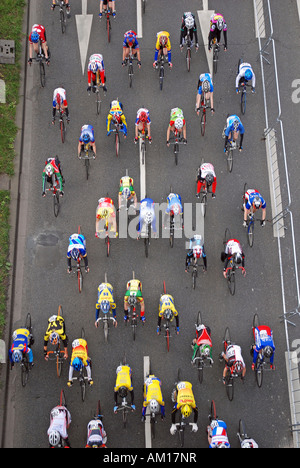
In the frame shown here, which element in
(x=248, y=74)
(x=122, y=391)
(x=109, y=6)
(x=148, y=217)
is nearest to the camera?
(x=122, y=391)

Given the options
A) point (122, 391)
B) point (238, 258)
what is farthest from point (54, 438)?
point (238, 258)

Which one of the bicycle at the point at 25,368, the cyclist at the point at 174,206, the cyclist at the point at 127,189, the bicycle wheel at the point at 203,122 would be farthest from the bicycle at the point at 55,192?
the bicycle wheel at the point at 203,122

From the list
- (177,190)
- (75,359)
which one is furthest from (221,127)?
(75,359)

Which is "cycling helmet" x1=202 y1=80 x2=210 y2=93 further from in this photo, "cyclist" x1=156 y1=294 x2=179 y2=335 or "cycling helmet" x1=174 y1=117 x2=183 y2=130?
"cyclist" x1=156 y1=294 x2=179 y2=335

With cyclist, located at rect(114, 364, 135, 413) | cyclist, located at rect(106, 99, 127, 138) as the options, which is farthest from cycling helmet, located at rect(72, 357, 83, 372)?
cyclist, located at rect(106, 99, 127, 138)

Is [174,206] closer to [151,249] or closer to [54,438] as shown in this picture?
[151,249]
